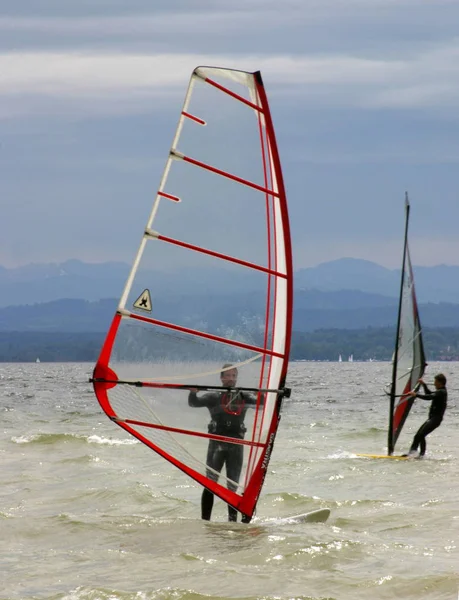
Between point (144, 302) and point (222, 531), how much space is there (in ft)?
6.30

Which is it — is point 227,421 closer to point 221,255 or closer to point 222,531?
point 222,531

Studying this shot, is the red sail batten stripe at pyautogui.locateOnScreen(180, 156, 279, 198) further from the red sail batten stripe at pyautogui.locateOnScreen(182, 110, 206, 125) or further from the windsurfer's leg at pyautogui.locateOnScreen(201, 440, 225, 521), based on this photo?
the windsurfer's leg at pyautogui.locateOnScreen(201, 440, 225, 521)

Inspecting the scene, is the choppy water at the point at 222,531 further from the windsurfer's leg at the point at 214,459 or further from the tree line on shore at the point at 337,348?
the tree line on shore at the point at 337,348

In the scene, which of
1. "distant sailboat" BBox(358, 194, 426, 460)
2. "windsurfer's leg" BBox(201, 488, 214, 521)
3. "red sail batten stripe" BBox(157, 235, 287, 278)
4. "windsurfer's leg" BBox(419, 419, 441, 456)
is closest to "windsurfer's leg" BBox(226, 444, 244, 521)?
"windsurfer's leg" BBox(201, 488, 214, 521)

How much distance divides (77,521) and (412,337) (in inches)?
296

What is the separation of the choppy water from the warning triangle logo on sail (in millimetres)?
1656

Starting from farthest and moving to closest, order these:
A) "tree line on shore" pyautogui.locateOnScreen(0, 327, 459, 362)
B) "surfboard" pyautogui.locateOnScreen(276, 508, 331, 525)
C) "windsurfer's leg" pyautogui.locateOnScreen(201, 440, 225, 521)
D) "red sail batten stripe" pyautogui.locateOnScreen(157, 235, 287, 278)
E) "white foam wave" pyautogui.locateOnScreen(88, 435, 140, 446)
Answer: "tree line on shore" pyautogui.locateOnScreen(0, 327, 459, 362) < "white foam wave" pyautogui.locateOnScreen(88, 435, 140, 446) < "surfboard" pyautogui.locateOnScreen(276, 508, 331, 525) < "windsurfer's leg" pyautogui.locateOnScreen(201, 440, 225, 521) < "red sail batten stripe" pyautogui.locateOnScreen(157, 235, 287, 278)

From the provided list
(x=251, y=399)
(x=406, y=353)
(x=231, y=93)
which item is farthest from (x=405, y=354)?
(x=231, y=93)

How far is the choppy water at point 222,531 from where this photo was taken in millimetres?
6492

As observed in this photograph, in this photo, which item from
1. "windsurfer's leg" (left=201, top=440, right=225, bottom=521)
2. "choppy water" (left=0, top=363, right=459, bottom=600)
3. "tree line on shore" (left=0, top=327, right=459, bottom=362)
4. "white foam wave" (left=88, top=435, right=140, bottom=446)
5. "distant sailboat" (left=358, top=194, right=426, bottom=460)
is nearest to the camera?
"choppy water" (left=0, top=363, right=459, bottom=600)

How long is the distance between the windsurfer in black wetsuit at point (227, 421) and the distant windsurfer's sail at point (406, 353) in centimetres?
684

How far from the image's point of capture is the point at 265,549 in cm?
735

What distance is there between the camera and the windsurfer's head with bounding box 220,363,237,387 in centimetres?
767

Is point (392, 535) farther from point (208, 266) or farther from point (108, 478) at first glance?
point (108, 478)
